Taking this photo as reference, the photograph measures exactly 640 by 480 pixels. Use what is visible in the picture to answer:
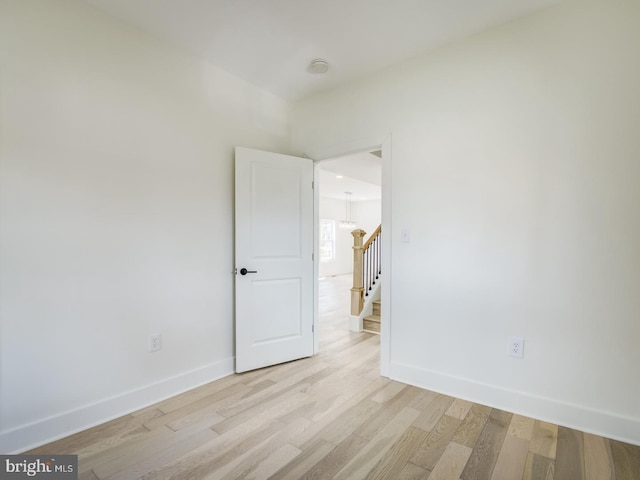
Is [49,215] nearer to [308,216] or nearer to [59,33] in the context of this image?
[59,33]

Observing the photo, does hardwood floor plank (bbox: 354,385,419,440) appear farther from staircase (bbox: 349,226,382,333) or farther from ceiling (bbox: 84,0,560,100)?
ceiling (bbox: 84,0,560,100)

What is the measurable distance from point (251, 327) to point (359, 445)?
140cm

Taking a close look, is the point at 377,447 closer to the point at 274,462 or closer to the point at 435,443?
the point at 435,443

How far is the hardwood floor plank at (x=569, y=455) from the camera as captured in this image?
61.5 inches

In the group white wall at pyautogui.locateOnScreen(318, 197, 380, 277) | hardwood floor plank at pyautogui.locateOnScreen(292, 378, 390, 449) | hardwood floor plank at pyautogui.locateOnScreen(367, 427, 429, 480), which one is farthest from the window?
hardwood floor plank at pyautogui.locateOnScreen(367, 427, 429, 480)

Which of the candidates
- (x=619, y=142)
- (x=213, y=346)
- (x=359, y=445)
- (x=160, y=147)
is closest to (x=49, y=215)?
(x=160, y=147)

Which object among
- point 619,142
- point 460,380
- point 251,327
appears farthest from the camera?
point 251,327

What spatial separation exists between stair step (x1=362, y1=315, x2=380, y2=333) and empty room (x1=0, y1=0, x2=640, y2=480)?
1.27 metres

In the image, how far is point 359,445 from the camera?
5.84ft

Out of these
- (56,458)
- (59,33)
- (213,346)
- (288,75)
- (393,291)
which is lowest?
(56,458)

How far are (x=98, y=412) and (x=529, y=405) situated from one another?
2.77 meters

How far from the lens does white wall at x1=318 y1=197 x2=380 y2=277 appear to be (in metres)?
10.6

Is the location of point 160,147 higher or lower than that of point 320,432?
higher

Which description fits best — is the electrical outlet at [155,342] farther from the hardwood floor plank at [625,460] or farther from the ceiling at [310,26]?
the hardwood floor plank at [625,460]
